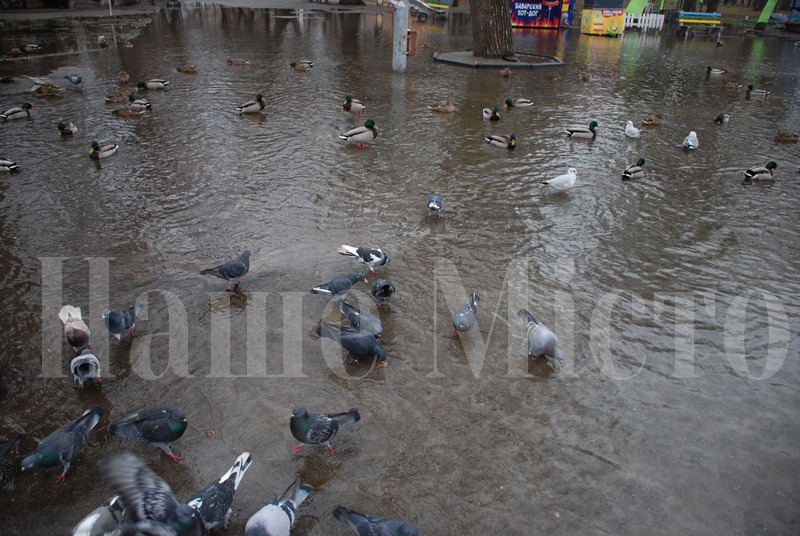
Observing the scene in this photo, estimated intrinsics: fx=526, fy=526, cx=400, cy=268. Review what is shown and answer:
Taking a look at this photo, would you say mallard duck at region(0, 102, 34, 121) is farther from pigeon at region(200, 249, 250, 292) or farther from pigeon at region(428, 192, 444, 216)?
pigeon at region(428, 192, 444, 216)

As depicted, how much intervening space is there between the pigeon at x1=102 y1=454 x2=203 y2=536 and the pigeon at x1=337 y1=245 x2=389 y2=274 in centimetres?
372

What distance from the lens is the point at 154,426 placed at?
4094 millimetres

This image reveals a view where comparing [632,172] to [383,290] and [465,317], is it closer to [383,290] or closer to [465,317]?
[465,317]

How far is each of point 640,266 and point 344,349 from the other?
4.21 m

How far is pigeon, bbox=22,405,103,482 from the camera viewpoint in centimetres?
384

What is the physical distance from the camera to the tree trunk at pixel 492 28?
2103cm

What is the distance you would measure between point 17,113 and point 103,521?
1219 cm

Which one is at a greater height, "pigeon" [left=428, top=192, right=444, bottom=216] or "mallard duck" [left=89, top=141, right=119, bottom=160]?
"mallard duck" [left=89, top=141, right=119, bottom=160]

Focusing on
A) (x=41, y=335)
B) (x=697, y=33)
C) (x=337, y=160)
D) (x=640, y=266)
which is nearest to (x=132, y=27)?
(x=337, y=160)

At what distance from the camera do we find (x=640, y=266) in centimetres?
709

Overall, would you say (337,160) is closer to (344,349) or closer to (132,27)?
(344,349)

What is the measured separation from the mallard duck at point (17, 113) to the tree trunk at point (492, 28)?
16.1 m

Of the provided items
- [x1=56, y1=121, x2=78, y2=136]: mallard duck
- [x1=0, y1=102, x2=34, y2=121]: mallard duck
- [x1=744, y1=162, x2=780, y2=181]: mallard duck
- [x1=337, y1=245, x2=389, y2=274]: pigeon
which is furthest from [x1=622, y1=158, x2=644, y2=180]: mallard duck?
[x1=0, y1=102, x2=34, y2=121]: mallard duck

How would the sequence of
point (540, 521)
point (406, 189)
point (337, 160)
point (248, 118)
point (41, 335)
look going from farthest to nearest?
point (248, 118)
point (337, 160)
point (406, 189)
point (41, 335)
point (540, 521)
